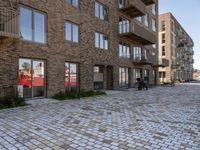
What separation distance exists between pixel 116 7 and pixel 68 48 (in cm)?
891

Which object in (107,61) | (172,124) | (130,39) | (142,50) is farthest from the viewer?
(142,50)

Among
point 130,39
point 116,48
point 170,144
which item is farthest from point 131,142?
point 130,39

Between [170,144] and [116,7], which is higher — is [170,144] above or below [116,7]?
below

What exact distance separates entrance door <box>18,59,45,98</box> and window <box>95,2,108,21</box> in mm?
8177

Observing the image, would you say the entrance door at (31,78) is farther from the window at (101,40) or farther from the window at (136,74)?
the window at (136,74)

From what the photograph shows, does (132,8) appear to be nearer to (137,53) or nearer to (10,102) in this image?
(137,53)

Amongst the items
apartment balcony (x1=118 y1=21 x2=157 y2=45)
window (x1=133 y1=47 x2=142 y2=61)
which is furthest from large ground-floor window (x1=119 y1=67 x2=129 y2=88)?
apartment balcony (x1=118 y1=21 x2=157 y2=45)

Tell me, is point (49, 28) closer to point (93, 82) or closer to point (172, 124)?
point (93, 82)

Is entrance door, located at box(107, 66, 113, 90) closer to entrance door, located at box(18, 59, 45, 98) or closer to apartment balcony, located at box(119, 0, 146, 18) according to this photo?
apartment balcony, located at box(119, 0, 146, 18)

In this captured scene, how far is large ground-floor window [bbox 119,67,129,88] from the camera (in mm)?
21594

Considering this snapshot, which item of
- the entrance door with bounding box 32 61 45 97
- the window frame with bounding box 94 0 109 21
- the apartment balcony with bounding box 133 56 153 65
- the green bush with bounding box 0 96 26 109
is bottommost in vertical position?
the green bush with bounding box 0 96 26 109

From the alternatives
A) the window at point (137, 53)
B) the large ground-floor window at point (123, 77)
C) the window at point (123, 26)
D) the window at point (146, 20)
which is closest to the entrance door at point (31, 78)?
the large ground-floor window at point (123, 77)

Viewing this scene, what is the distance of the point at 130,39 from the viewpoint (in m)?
23.1

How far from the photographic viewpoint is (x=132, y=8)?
68.7 ft
